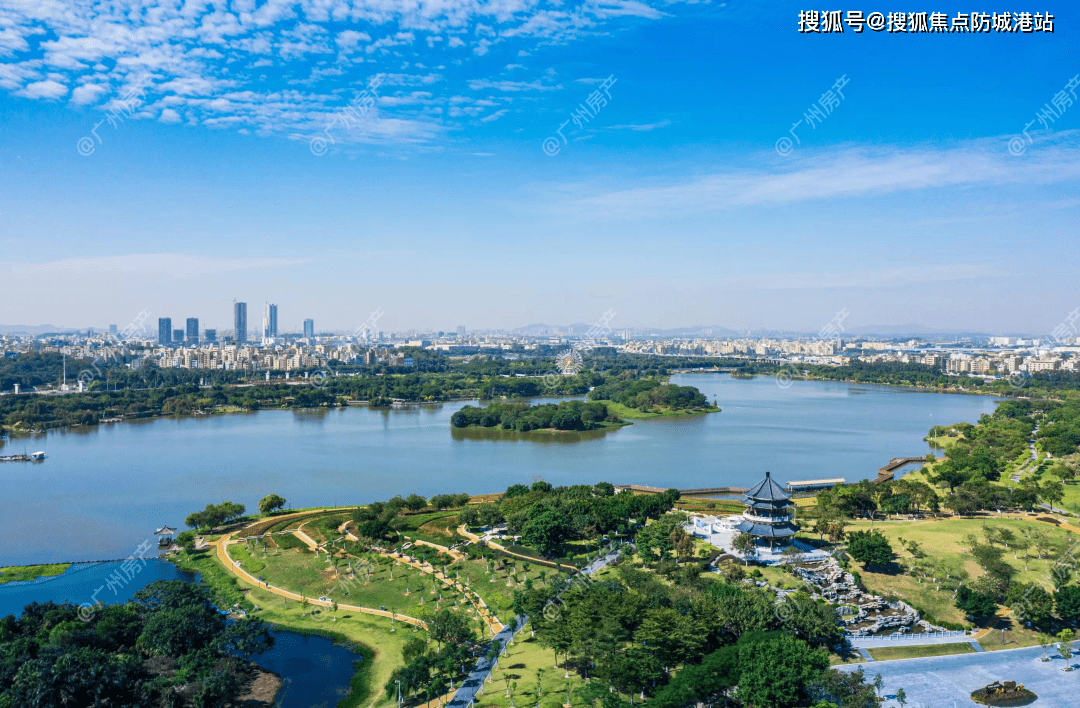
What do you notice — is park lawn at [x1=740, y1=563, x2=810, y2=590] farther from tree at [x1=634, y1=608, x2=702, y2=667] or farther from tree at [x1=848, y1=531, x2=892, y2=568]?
tree at [x1=634, y1=608, x2=702, y2=667]

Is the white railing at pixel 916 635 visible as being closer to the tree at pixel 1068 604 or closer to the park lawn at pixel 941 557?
the park lawn at pixel 941 557

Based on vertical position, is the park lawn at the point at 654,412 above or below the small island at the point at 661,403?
below

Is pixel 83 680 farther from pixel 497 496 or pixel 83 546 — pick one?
pixel 497 496

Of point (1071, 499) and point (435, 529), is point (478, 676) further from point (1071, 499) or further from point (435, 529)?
point (1071, 499)

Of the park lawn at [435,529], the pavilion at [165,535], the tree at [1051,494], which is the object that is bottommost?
the pavilion at [165,535]

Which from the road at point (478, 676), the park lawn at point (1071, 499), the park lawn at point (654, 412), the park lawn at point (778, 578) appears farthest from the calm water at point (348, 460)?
the park lawn at point (778, 578)

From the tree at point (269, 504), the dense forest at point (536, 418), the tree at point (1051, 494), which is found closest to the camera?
the tree at point (1051, 494)

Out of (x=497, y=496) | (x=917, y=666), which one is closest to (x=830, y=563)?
(x=917, y=666)
